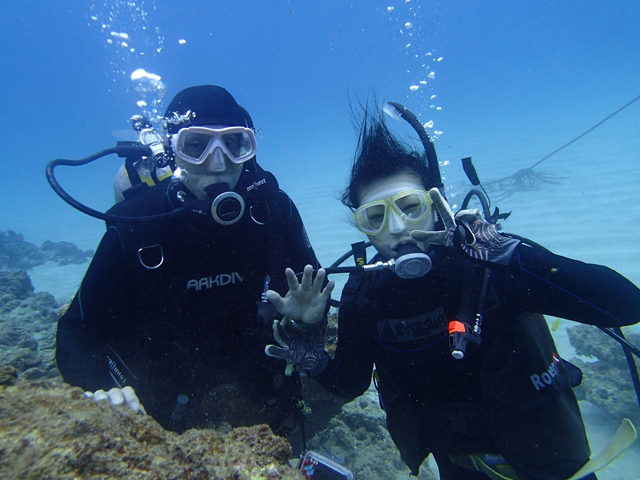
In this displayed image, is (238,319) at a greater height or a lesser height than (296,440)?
greater

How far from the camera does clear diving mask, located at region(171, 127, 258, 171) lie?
2.74 meters

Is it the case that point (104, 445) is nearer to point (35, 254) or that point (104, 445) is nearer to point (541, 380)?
point (541, 380)

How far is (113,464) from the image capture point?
94 cm

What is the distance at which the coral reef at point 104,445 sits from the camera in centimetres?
87

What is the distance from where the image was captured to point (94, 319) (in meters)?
2.57

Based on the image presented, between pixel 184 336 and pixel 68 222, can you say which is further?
pixel 68 222

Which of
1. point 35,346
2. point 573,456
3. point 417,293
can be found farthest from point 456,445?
point 35,346

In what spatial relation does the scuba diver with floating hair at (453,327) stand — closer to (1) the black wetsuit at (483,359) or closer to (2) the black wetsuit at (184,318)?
(1) the black wetsuit at (483,359)

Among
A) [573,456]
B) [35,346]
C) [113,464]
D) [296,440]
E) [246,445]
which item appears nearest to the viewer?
[113,464]

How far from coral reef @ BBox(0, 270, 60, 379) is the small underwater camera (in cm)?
402

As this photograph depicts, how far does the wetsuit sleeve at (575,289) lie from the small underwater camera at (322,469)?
1.60 m

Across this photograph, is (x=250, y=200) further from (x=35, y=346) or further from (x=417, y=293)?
(x=35, y=346)

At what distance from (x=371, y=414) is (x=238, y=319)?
2924mm

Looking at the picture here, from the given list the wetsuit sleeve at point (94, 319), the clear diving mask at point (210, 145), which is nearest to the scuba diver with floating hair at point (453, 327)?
the clear diving mask at point (210, 145)
